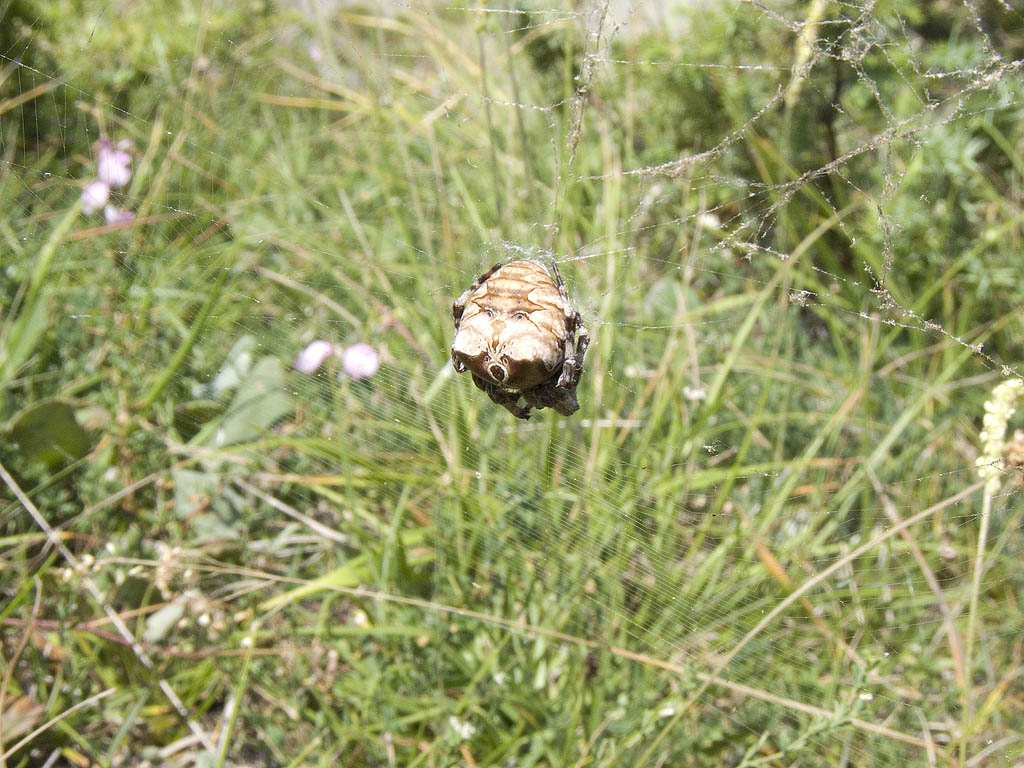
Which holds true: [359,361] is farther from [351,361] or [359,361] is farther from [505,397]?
[505,397]

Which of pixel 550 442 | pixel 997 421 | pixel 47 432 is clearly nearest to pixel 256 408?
pixel 47 432

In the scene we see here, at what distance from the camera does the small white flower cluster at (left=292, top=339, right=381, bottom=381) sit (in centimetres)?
178

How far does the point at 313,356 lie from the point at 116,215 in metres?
0.82

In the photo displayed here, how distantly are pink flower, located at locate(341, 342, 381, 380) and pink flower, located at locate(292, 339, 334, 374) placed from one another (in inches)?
1.7

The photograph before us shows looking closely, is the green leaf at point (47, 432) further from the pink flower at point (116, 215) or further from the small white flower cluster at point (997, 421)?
the small white flower cluster at point (997, 421)

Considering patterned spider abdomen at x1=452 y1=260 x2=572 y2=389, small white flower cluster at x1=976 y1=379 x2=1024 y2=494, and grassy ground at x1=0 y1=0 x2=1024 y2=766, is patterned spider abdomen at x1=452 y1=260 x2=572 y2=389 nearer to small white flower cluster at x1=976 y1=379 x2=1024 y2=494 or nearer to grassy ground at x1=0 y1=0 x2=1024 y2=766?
grassy ground at x1=0 y1=0 x2=1024 y2=766

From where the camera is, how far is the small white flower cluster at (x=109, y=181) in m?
2.14

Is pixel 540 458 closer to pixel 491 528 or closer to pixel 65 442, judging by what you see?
pixel 491 528

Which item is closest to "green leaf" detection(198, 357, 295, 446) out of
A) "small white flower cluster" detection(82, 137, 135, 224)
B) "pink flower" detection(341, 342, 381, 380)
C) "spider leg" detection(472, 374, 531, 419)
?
"pink flower" detection(341, 342, 381, 380)

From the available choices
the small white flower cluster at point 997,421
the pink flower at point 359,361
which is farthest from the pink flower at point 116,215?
the small white flower cluster at point 997,421

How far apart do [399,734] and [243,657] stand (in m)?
0.29

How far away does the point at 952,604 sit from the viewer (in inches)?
63.1

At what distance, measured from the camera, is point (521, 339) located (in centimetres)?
A: 82

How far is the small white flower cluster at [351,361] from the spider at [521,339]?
0.89 metres
